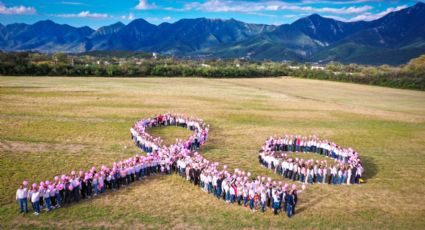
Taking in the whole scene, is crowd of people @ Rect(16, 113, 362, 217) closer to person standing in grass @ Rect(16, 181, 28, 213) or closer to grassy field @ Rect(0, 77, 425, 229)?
person standing in grass @ Rect(16, 181, 28, 213)

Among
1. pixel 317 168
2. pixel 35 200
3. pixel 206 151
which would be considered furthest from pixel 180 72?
pixel 35 200

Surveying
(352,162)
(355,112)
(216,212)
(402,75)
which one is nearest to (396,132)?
(355,112)

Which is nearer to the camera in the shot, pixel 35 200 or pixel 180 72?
pixel 35 200

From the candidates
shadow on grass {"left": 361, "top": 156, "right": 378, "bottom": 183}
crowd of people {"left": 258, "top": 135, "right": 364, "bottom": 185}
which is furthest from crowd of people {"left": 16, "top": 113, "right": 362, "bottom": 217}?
shadow on grass {"left": 361, "top": 156, "right": 378, "bottom": 183}

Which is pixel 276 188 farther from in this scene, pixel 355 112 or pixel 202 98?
pixel 202 98

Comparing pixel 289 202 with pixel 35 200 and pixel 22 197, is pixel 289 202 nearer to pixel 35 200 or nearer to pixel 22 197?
pixel 35 200
